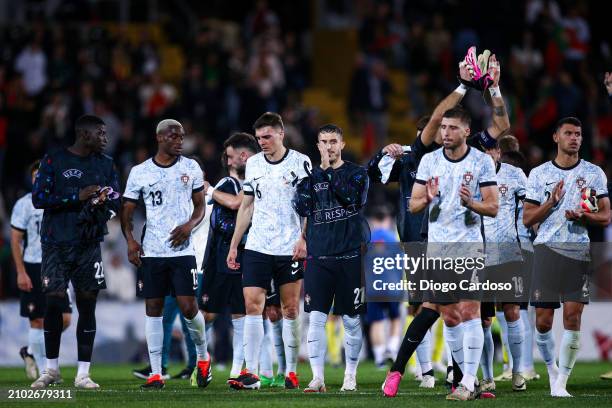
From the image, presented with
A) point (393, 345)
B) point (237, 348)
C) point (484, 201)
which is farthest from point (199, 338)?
point (393, 345)

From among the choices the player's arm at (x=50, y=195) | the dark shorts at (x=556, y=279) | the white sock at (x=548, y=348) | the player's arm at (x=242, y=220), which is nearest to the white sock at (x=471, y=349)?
the dark shorts at (x=556, y=279)

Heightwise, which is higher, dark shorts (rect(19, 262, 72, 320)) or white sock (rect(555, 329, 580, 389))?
dark shorts (rect(19, 262, 72, 320))

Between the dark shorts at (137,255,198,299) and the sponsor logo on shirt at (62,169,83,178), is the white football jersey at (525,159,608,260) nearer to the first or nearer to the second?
the dark shorts at (137,255,198,299)

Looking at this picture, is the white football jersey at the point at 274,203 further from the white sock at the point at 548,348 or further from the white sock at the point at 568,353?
the white sock at the point at 568,353

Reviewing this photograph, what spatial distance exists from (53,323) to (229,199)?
227 centimetres

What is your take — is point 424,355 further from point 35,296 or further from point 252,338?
point 35,296

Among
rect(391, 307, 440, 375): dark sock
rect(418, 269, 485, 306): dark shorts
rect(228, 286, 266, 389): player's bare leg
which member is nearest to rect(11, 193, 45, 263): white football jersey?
rect(228, 286, 266, 389): player's bare leg

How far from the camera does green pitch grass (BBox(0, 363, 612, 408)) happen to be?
1090cm

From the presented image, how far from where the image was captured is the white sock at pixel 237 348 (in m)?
13.0

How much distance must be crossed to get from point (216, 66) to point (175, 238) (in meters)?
11.7

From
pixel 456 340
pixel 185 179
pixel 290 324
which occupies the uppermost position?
pixel 185 179

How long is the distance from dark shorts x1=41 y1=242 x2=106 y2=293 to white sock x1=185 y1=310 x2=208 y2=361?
104 centimetres

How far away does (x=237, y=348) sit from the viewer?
13.2 meters

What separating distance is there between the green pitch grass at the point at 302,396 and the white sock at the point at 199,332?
0.39 metres
